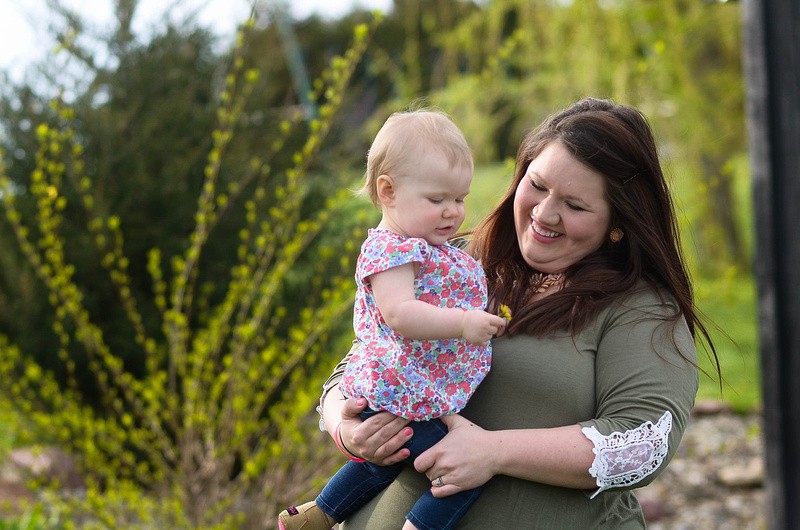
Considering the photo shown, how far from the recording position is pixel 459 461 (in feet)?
4.77

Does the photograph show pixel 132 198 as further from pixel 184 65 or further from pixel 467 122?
pixel 467 122

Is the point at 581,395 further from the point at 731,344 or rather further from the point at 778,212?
the point at 731,344

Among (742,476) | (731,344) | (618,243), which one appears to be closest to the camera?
(618,243)

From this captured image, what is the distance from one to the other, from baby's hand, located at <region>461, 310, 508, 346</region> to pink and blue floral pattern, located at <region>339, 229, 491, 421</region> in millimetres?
147

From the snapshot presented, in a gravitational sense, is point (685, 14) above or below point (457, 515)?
above

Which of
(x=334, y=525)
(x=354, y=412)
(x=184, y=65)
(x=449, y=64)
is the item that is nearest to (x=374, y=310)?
(x=354, y=412)

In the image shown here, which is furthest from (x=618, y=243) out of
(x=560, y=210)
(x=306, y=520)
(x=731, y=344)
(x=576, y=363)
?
(x=731, y=344)

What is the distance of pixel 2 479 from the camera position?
453 centimetres

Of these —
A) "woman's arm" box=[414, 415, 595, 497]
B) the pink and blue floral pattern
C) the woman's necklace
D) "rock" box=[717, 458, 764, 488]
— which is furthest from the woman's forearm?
"rock" box=[717, 458, 764, 488]

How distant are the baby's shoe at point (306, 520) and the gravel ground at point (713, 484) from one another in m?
2.65

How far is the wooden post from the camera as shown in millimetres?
737

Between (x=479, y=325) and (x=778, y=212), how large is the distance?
0.67m

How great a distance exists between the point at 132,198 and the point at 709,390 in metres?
4.35

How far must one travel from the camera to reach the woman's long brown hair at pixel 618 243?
162 centimetres
